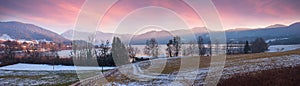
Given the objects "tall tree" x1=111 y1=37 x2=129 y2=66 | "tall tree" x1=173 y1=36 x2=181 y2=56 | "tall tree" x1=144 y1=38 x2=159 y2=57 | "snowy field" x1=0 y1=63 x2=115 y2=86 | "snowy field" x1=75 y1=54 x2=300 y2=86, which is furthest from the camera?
"tall tree" x1=144 y1=38 x2=159 y2=57

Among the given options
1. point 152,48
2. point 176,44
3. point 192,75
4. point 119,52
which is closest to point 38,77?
point 119,52

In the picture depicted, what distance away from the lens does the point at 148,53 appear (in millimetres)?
112188

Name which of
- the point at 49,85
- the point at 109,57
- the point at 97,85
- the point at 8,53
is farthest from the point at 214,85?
the point at 8,53

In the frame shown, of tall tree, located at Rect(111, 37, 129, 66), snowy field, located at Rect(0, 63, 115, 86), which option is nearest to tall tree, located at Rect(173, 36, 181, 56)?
tall tree, located at Rect(111, 37, 129, 66)

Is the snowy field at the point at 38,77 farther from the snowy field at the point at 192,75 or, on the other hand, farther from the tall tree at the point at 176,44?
the tall tree at the point at 176,44

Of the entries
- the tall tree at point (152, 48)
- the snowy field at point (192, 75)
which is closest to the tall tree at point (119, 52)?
the snowy field at point (192, 75)

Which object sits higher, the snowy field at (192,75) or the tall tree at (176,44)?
the tall tree at (176,44)

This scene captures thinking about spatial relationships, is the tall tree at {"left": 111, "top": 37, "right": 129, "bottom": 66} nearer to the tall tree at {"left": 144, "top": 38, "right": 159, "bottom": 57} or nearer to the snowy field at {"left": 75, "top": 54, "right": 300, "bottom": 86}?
the snowy field at {"left": 75, "top": 54, "right": 300, "bottom": 86}

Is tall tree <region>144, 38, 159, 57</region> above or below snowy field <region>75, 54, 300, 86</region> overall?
above

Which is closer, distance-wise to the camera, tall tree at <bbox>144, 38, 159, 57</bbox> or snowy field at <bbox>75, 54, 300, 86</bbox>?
snowy field at <bbox>75, 54, 300, 86</bbox>

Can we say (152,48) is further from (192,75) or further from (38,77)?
(192,75)

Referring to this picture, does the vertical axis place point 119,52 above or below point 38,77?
above

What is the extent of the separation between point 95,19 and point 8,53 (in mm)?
115152

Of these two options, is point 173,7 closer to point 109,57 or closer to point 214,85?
point 214,85
